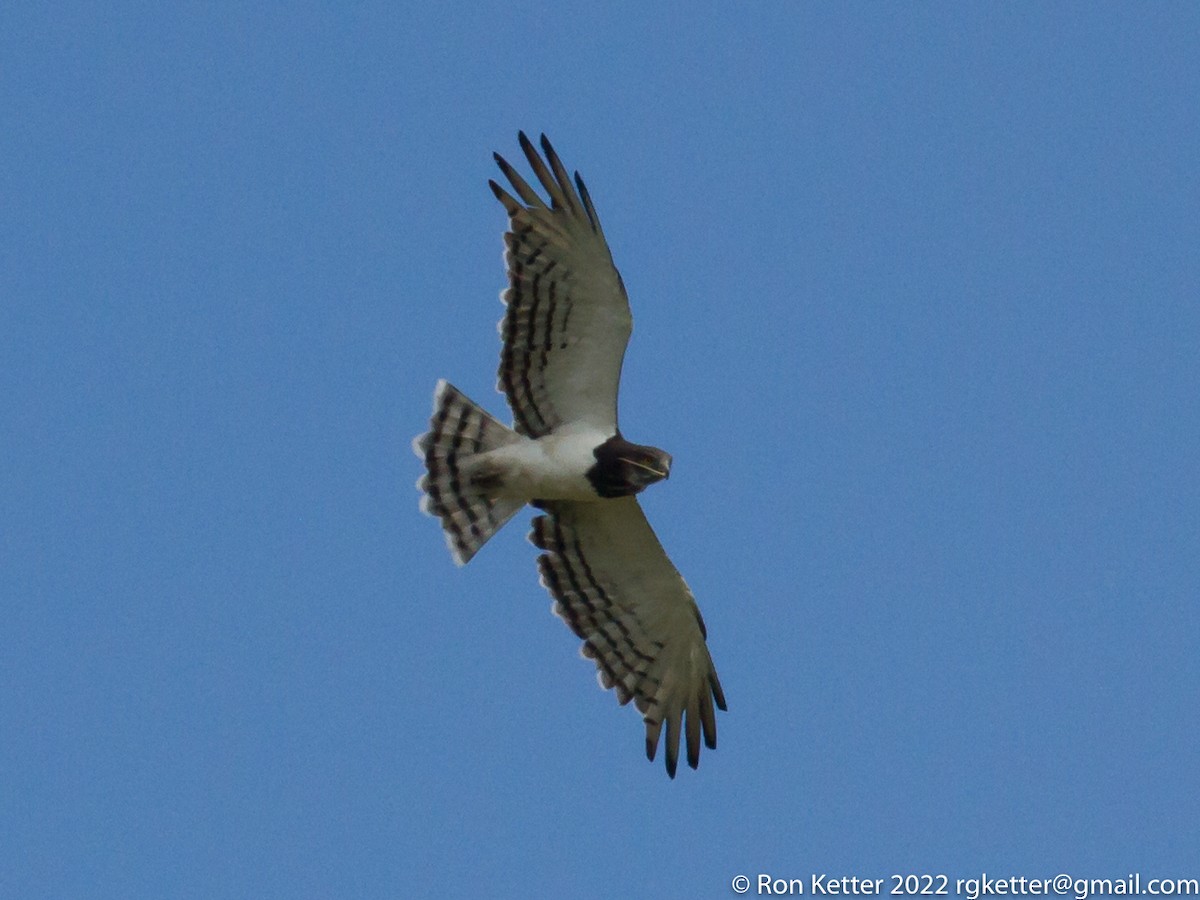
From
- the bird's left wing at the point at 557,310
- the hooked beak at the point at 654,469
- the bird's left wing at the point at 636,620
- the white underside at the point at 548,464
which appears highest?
the bird's left wing at the point at 557,310

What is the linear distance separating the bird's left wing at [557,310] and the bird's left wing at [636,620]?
75 centimetres

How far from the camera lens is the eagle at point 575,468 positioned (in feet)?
40.0

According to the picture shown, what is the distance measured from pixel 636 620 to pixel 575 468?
4.38 feet

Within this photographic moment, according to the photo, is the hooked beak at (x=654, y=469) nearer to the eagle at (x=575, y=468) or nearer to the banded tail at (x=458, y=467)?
→ the eagle at (x=575, y=468)

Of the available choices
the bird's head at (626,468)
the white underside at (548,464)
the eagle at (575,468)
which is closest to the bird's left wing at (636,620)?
the eagle at (575,468)

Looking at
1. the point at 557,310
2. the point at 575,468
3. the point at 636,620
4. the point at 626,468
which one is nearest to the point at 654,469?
the point at 626,468

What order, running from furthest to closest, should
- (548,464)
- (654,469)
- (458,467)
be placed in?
1. (458,467)
2. (548,464)
3. (654,469)

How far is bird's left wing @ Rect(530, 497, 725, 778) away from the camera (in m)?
13.0

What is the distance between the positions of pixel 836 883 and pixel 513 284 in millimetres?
4034

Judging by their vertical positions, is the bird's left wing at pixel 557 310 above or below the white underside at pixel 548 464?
above

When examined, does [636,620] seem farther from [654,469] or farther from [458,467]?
[458,467]

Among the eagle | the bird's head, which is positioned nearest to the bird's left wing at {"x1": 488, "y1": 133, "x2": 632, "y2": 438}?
the eagle

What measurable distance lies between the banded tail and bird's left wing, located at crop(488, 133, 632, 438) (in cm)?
23

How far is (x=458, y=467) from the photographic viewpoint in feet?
41.6
